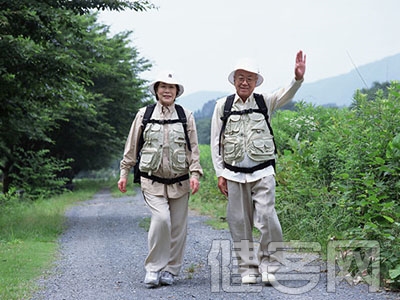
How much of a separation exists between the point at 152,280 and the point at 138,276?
0.83 meters

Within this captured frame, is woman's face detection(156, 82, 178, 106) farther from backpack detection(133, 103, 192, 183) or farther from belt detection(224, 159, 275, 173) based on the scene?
belt detection(224, 159, 275, 173)

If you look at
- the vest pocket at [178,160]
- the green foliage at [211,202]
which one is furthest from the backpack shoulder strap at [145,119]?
the green foliage at [211,202]

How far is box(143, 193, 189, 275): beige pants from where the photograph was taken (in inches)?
257

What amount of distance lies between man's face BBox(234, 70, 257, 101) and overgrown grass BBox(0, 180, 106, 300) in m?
2.83

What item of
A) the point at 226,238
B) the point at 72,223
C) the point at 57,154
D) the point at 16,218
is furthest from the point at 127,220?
the point at 57,154

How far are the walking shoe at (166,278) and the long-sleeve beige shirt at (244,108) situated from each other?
116cm

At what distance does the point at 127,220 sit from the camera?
14836 mm

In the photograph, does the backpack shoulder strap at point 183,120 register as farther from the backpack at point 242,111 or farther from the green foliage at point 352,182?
the green foliage at point 352,182

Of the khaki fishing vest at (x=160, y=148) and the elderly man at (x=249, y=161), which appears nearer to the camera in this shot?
the elderly man at (x=249, y=161)

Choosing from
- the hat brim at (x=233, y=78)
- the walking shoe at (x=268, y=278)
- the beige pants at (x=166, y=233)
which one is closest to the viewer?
the walking shoe at (x=268, y=278)

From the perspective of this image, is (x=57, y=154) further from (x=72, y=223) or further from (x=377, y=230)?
(x=377, y=230)

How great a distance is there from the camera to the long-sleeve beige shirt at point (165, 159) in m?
6.63

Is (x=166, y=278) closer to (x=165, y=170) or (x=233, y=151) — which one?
(x=165, y=170)

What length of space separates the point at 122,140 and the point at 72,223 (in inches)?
853
